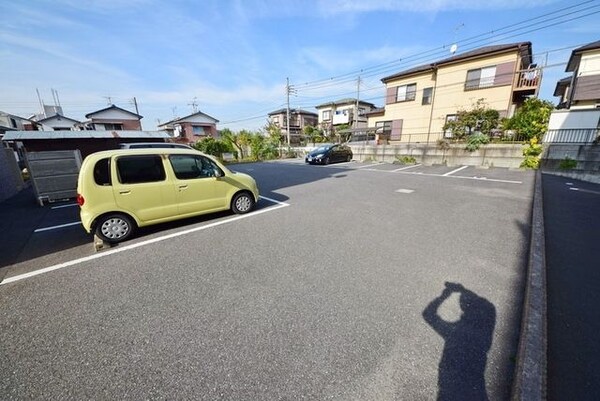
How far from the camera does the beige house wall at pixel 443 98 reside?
15352 millimetres

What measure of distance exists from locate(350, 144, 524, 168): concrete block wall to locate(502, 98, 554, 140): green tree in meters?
0.69

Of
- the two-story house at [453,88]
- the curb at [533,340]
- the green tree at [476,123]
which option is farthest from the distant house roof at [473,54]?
the curb at [533,340]

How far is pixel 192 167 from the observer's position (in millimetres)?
4711

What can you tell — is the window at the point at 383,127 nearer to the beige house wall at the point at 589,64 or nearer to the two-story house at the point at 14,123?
the beige house wall at the point at 589,64

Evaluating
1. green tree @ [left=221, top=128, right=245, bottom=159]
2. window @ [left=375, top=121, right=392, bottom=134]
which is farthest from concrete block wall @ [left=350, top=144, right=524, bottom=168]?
green tree @ [left=221, top=128, right=245, bottom=159]

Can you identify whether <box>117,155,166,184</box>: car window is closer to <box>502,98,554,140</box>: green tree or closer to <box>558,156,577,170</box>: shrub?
<box>558,156,577,170</box>: shrub

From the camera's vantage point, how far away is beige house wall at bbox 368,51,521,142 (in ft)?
50.4

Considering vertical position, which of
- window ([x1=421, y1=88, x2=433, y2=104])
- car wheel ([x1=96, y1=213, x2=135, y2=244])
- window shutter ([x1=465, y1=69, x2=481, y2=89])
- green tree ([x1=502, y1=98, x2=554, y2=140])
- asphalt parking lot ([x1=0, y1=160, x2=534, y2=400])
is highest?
window shutter ([x1=465, y1=69, x2=481, y2=89])

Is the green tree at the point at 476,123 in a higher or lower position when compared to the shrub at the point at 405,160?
higher

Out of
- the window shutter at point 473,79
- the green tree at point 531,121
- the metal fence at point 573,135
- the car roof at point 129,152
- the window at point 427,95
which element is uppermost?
the window shutter at point 473,79

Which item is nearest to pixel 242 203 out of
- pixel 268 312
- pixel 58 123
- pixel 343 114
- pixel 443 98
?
pixel 268 312

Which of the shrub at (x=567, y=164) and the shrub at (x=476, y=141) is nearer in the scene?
the shrub at (x=567, y=164)

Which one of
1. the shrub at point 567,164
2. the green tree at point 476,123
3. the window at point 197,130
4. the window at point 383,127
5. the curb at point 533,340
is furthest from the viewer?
the window at point 197,130

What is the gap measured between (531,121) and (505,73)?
21.8ft
